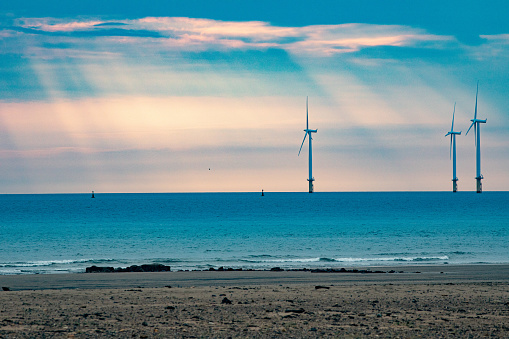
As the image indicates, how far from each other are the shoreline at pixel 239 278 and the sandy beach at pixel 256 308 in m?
0.10

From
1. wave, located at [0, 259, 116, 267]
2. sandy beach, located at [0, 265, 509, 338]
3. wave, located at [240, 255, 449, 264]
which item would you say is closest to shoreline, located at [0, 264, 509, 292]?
sandy beach, located at [0, 265, 509, 338]

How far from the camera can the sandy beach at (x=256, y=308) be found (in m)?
15.3

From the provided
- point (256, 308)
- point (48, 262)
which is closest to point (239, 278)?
point (256, 308)

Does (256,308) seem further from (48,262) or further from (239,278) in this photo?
(48,262)

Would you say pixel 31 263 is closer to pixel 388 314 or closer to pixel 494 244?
pixel 388 314

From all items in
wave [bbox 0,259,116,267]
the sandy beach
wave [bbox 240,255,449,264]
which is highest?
the sandy beach

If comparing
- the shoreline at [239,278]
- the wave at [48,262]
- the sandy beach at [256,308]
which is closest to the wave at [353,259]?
the shoreline at [239,278]

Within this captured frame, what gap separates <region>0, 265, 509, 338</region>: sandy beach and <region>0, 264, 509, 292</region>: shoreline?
0.10 metres

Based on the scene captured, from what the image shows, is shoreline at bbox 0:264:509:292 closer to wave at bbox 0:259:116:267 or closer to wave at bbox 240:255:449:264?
wave at bbox 240:255:449:264

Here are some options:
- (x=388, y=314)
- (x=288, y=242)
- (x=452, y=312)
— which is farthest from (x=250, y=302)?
(x=288, y=242)

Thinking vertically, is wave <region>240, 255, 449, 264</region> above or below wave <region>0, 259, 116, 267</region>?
above

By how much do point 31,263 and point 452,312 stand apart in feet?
117

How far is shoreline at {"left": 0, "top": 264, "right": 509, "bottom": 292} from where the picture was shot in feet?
95.2

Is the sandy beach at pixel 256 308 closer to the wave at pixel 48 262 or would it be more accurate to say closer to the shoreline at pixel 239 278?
the shoreline at pixel 239 278
